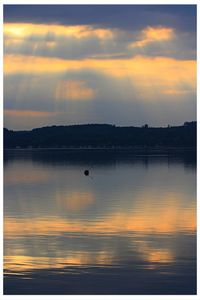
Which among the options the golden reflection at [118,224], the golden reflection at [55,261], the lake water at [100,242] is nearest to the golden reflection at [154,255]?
the lake water at [100,242]

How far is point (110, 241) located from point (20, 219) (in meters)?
9.54

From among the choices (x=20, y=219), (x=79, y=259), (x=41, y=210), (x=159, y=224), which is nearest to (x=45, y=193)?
(x=41, y=210)

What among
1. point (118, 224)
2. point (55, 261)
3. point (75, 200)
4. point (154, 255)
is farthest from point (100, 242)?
point (75, 200)

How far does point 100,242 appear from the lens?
3212 cm

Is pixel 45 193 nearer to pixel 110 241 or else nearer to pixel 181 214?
pixel 181 214

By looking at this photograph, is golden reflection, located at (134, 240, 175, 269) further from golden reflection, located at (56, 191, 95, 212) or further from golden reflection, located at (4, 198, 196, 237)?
golden reflection, located at (56, 191, 95, 212)

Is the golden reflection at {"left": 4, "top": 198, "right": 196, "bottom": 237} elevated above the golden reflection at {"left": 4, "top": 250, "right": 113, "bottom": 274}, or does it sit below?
above

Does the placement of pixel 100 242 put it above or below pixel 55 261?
Result: above

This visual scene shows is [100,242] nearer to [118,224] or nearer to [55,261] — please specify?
[55,261]

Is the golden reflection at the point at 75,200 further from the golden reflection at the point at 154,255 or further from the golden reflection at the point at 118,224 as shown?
the golden reflection at the point at 154,255

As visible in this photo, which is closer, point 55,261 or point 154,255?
point 55,261

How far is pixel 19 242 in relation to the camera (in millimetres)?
32188

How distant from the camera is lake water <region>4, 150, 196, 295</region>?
78.2ft

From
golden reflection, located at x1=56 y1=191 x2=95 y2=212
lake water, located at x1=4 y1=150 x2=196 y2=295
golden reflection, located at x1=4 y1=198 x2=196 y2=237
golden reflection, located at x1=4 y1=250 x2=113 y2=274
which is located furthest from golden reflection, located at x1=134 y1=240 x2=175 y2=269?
golden reflection, located at x1=56 y1=191 x2=95 y2=212
